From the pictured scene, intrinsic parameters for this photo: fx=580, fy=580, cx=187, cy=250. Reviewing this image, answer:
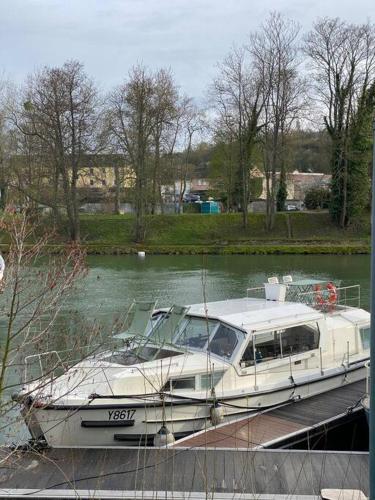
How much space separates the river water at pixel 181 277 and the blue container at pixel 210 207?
22.9 m

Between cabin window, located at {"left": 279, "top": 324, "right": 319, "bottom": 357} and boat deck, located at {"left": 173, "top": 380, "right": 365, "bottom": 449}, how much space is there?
0.96 metres

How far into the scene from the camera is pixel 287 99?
5084 centimetres

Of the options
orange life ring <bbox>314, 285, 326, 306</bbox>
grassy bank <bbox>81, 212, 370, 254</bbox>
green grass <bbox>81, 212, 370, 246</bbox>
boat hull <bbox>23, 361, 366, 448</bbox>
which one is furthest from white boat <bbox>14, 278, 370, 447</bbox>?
green grass <bbox>81, 212, 370, 246</bbox>

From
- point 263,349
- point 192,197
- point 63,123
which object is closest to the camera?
point 263,349

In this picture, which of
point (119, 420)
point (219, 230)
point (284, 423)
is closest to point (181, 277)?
point (219, 230)

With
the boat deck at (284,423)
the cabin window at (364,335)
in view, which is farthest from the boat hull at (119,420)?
the cabin window at (364,335)

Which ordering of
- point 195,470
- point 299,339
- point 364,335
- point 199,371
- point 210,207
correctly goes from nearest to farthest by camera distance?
point 195,470 → point 199,371 → point 299,339 → point 364,335 → point 210,207

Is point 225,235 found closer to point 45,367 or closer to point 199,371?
point 45,367

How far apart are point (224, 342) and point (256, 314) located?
99 centimetres

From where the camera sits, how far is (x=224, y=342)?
1084 cm

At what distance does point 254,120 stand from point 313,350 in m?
43.6

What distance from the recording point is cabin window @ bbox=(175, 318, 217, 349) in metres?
11.0

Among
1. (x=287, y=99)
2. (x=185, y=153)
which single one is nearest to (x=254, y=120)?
(x=287, y=99)

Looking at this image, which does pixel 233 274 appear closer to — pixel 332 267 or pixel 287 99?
pixel 332 267
